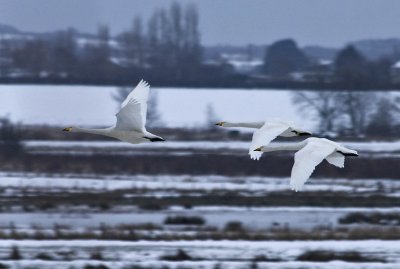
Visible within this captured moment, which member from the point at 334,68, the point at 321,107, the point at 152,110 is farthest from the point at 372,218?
the point at 334,68

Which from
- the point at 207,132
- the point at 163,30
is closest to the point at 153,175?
the point at 207,132

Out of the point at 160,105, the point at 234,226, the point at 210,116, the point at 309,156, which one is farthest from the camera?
the point at 160,105

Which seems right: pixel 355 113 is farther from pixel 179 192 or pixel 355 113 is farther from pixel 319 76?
pixel 179 192

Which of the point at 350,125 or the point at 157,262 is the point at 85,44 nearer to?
the point at 350,125

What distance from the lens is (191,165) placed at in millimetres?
32688

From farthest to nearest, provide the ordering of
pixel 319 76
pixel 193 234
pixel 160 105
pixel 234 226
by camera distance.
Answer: pixel 319 76, pixel 160 105, pixel 234 226, pixel 193 234

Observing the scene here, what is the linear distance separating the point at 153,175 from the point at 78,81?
99.4 feet

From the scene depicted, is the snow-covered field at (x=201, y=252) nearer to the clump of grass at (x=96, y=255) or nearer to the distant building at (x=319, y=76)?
the clump of grass at (x=96, y=255)

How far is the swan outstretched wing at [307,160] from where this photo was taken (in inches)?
475

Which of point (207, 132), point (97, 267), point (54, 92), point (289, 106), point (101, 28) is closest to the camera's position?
point (97, 267)

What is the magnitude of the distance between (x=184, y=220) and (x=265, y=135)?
30.0ft

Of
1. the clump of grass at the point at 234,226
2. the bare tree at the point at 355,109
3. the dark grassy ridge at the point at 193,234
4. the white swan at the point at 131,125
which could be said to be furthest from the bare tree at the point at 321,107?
the white swan at the point at 131,125

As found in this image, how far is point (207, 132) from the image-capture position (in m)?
42.1

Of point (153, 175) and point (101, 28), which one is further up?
point (101, 28)
